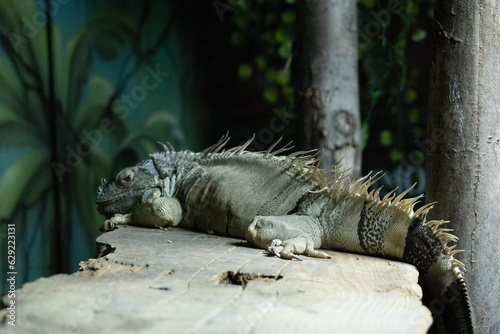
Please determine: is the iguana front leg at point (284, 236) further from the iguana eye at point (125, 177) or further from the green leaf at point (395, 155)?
the green leaf at point (395, 155)

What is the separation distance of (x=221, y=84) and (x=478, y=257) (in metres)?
4.18

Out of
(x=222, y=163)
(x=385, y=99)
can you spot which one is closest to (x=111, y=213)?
(x=222, y=163)

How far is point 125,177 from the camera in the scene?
359cm

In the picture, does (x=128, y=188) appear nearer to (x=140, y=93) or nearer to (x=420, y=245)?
(x=140, y=93)

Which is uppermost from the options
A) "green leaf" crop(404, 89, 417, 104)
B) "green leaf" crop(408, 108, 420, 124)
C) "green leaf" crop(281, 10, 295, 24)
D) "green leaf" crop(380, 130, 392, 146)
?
"green leaf" crop(281, 10, 295, 24)

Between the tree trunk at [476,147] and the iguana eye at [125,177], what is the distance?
2.19 metres

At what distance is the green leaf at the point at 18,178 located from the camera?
12.4 ft

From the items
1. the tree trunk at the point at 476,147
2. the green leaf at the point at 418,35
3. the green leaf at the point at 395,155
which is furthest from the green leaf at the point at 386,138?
the tree trunk at the point at 476,147

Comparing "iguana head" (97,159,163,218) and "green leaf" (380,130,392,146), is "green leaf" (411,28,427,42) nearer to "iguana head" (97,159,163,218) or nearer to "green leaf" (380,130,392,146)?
"green leaf" (380,130,392,146)

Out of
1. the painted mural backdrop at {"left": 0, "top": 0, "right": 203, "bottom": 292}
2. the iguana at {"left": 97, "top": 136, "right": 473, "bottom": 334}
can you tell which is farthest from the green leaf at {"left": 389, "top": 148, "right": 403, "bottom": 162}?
the painted mural backdrop at {"left": 0, "top": 0, "right": 203, "bottom": 292}

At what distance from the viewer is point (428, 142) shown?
2.77m

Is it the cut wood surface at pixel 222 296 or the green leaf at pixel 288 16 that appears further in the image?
the green leaf at pixel 288 16

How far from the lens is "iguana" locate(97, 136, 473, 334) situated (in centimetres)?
241

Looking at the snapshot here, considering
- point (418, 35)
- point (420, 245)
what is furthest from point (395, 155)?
point (420, 245)
